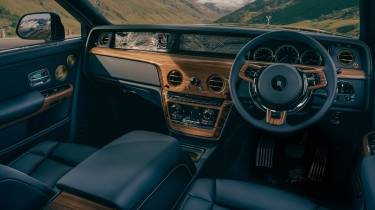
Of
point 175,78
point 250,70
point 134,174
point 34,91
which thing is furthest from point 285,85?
point 34,91

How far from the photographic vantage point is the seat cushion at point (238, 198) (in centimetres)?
203

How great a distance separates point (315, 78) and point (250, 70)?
16.5 inches

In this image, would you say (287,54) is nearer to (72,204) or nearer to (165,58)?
(165,58)

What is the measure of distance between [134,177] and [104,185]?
14 cm

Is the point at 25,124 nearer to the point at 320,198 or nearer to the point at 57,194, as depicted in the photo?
the point at 57,194

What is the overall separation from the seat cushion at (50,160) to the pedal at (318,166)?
5.84ft

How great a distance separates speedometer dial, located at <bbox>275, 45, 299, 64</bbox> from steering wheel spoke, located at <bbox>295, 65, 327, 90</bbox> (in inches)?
6.6

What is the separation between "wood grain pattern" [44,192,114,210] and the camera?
5.35 ft

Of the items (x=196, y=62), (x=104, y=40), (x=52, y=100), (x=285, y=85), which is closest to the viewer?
(x=285, y=85)

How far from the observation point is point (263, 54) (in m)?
2.80

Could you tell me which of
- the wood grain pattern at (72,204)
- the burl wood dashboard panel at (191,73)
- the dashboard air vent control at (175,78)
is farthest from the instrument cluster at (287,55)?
the wood grain pattern at (72,204)

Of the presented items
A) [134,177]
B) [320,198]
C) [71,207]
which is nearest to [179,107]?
[320,198]

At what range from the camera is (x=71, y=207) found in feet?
5.37

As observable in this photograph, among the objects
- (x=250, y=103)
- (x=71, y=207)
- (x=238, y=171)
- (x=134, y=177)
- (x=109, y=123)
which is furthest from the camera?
(x=109, y=123)
